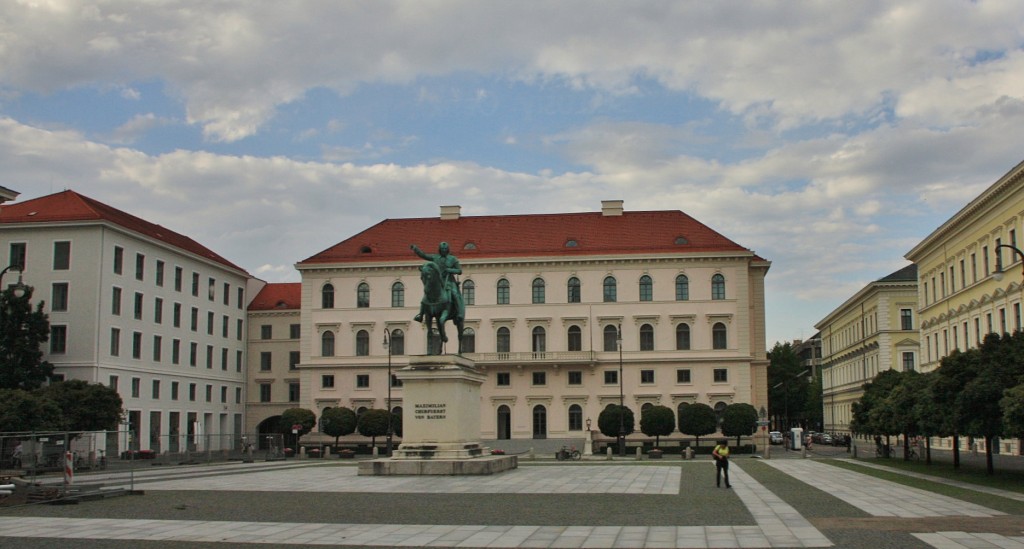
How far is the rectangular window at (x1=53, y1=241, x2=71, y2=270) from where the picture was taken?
217 feet

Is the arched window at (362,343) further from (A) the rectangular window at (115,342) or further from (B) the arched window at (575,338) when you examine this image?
(A) the rectangular window at (115,342)

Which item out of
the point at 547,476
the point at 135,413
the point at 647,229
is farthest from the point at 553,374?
the point at 547,476

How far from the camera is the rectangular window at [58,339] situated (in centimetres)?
6450

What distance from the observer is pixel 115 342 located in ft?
221

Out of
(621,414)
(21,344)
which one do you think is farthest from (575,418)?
(21,344)

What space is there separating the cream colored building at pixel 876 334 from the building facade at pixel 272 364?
164 feet

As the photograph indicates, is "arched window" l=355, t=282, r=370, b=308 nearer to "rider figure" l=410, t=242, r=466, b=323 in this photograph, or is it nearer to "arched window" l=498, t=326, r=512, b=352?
"arched window" l=498, t=326, r=512, b=352

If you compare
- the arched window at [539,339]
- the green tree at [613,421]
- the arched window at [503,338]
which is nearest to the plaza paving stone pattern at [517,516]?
the green tree at [613,421]

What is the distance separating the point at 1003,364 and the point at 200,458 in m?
42.7

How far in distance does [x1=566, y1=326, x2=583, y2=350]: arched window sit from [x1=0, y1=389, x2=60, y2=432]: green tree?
45360 mm

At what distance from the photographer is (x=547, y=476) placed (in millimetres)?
36406

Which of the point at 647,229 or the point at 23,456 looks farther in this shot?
the point at 647,229

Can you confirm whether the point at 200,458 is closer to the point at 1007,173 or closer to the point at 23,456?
the point at 23,456

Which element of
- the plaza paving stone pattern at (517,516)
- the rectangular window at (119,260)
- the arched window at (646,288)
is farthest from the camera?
the arched window at (646,288)
